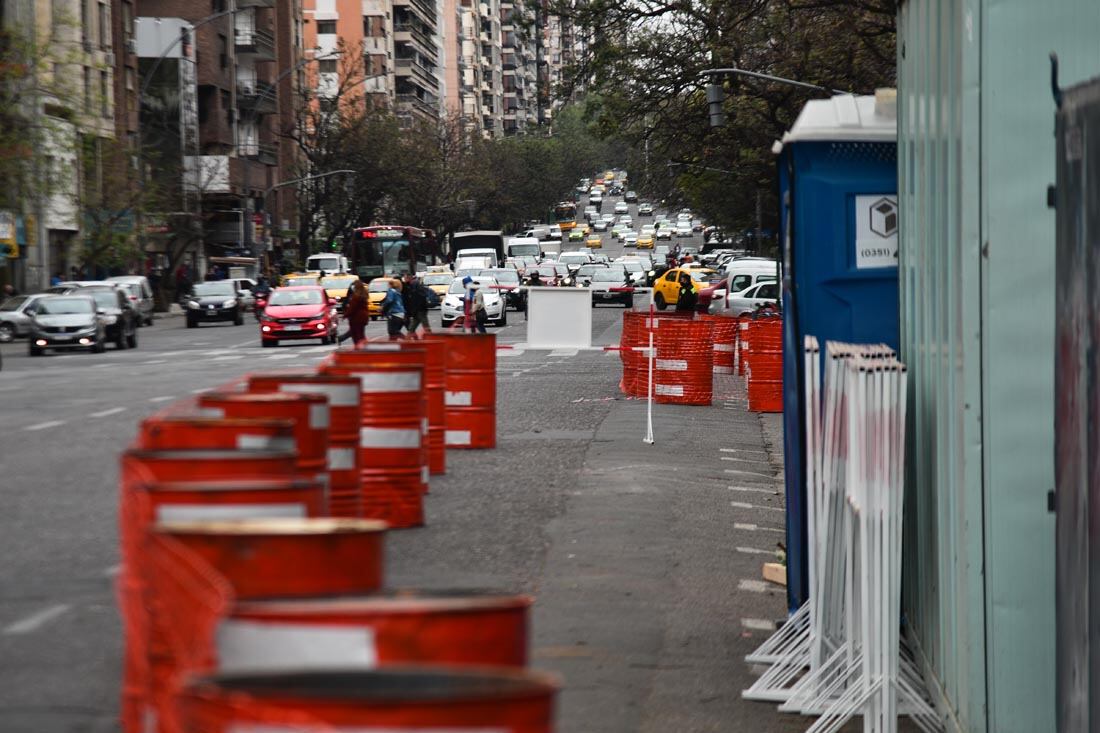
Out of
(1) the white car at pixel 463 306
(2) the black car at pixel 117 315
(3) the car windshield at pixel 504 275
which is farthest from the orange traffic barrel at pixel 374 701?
(3) the car windshield at pixel 504 275

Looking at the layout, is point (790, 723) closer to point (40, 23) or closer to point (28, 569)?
point (28, 569)

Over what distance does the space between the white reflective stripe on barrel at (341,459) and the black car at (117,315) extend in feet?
109

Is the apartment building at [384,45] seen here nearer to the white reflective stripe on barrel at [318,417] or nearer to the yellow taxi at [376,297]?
the yellow taxi at [376,297]

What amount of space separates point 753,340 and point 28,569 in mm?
14709

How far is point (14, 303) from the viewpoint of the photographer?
50.9 m

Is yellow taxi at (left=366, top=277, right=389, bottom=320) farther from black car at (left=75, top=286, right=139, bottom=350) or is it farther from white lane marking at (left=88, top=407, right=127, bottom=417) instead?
white lane marking at (left=88, top=407, right=127, bottom=417)

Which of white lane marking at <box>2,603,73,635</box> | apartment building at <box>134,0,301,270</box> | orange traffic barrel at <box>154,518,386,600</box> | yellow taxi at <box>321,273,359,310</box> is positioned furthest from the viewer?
apartment building at <box>134,0,301,270</box>

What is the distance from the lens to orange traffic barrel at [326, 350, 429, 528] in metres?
11.8

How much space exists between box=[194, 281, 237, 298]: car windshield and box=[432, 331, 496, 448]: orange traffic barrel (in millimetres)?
44373

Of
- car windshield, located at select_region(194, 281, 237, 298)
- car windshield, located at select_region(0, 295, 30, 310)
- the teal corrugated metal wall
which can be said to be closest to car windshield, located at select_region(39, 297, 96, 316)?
car windshield, located at select_region(0, 295, 30, 310)

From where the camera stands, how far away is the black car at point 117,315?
4300 centimetres

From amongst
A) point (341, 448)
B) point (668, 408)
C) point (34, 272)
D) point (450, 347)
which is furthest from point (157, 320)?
point (341, 448)

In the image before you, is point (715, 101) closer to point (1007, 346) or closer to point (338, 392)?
point (338, 392)

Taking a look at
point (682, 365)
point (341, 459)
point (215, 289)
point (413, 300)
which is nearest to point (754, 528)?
point (341, 459)
